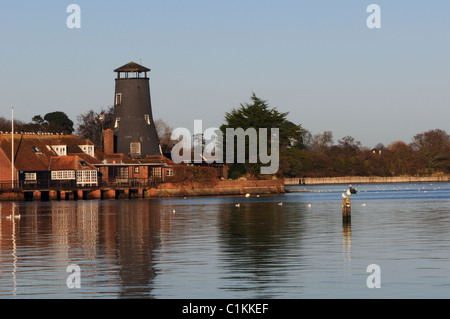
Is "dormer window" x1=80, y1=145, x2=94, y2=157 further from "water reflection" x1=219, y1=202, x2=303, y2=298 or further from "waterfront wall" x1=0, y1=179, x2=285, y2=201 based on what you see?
"water reflection" x1=219, y1=202, x2=303, y2=298

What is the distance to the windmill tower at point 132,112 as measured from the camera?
101 metres

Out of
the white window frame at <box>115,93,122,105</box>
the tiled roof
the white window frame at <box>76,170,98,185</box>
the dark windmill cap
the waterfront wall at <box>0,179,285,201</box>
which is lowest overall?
the waterfront wall at <box>0,179,285,201</box>

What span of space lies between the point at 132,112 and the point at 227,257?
7397 cm

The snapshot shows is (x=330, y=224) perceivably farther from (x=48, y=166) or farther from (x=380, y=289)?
(x=48, y=166)

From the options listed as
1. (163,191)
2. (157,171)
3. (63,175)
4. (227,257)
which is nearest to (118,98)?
(157,171)

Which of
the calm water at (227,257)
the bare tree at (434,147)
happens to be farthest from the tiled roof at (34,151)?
the bare tree at (434,147)

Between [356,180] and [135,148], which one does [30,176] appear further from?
[356,180]

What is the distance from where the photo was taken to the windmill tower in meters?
101

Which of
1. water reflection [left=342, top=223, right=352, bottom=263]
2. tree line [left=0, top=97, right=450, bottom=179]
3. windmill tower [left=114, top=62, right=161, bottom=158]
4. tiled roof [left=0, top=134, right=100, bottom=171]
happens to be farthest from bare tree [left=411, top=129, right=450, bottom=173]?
water reflection [left=342, top=223, right=352, bottom=263]

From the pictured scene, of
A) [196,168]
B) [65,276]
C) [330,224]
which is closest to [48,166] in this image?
[196,168]

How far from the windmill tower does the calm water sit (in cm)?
5189

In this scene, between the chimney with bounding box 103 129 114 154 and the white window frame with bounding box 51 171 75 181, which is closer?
→ the white window frame with bounding box 51 171 75 181

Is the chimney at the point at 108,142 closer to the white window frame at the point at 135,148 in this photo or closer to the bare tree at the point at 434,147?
the white window frame at the point at 135,148

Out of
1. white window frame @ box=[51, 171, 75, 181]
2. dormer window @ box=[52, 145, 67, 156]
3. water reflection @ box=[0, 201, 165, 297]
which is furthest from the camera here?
dormer window @ box=[52, 145, 67, 156]
